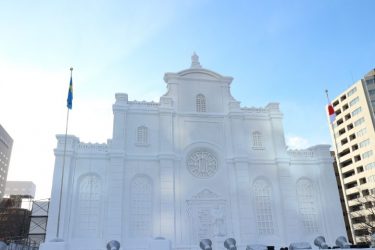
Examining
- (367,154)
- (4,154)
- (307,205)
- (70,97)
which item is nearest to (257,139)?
(307,205)

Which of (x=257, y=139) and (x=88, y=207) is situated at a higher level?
(x=257, y=139)

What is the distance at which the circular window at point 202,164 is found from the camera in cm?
3067

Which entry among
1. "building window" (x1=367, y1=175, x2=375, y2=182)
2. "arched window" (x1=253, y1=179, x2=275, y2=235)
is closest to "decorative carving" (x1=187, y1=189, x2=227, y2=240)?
"arched window" (x1=253, y1=179, x2=275, y2=235)

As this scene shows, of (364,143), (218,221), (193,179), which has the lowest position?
(218,221)

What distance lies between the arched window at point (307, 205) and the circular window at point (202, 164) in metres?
9.22

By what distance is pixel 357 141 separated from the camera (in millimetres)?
67250

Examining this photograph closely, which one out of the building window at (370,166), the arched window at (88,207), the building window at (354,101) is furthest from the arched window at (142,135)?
the building window at (354,101)

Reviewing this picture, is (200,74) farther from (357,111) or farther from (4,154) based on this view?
(4,154)

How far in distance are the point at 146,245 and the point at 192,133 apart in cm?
1137

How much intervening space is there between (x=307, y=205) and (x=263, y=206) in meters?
4.80

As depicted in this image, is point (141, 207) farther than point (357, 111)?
No

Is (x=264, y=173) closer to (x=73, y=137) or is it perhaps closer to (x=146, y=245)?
(x=146, y=245)

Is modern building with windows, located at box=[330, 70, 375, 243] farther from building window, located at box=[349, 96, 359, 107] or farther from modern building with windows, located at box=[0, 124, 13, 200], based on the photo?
modern building with windows, located at box=[0, 124, 13, 200]

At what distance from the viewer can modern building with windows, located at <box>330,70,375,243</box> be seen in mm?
62559
